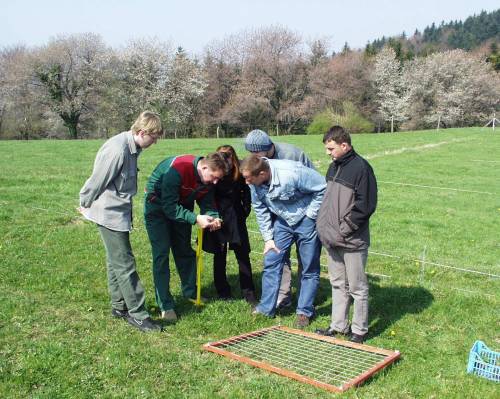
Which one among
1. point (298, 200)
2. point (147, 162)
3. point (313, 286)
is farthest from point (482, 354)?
point (147, 162)

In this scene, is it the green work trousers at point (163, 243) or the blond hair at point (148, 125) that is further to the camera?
the green work trousers at point (163, 243)

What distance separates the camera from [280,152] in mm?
6320

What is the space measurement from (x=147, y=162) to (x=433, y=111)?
4435 cm

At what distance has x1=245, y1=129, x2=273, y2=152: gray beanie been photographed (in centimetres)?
600

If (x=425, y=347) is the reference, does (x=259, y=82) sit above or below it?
above

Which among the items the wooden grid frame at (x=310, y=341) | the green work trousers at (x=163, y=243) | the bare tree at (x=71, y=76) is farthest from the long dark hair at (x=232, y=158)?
the bare tree at (x=71, y=76)

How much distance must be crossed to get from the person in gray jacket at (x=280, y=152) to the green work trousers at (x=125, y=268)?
1666mm

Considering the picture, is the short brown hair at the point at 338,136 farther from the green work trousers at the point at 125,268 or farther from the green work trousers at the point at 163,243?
the green work trousers at the point at 125,268

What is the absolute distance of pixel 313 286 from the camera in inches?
235

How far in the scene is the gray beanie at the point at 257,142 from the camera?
600cm

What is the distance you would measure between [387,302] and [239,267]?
1.87m

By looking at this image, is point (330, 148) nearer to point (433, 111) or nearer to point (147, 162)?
point (147, 162)

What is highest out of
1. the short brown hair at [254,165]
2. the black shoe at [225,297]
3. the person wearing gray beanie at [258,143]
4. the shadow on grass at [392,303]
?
the person wearing gray beanie at [258,143]

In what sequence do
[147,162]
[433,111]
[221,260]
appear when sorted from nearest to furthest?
[221,260]
[147,162]
[433,111]
